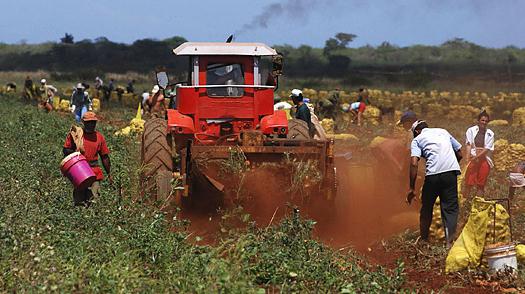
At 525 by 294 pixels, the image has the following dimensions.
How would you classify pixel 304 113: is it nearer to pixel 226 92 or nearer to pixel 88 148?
pixel 226 92

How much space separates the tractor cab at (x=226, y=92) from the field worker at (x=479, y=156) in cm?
283

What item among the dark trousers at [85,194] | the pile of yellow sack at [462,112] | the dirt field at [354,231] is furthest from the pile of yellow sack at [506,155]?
the pile of yellow sack at [462,112]

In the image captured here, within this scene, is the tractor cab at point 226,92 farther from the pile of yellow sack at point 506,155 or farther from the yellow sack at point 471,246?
the pile of yellow sack at point 506,155

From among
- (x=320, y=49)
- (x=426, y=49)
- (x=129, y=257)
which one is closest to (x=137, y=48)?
(x=320, y=49)

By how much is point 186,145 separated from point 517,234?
4124 mm

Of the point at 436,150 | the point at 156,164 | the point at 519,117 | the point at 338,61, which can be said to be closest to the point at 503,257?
the point at 436,150

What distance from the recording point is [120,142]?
18547 mm

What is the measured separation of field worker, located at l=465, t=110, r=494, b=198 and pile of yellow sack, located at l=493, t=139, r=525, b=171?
415cm

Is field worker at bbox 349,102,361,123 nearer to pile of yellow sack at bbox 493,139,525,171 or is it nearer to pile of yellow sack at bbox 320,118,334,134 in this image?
pile of yellow sack at bbox 320,118,334,134

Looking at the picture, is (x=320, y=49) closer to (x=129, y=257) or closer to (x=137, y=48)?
(x=137, y=48)

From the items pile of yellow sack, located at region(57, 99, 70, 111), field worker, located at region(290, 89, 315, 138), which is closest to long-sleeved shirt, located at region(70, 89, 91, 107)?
pile of yellow sack, located at region(57, 99, 70, 111)

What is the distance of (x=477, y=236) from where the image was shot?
28.5 feet

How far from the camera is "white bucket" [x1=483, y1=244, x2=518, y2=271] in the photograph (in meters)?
8.31

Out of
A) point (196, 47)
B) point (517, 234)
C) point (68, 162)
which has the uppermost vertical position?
point (196, 47)
